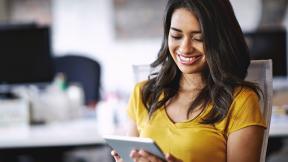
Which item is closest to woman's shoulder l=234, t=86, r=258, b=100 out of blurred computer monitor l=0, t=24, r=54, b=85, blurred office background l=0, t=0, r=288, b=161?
blurred computer monitor l=0, t=24, r=54, b=85

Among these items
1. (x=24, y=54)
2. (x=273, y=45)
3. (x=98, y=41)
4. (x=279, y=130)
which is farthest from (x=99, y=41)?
(x=279, y=130)

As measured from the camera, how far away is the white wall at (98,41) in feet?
16.2

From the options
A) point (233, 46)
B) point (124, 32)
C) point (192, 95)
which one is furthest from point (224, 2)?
point (124, 32)

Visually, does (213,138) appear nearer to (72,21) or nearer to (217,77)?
(217,77)

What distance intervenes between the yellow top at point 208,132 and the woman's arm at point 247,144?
16 mm

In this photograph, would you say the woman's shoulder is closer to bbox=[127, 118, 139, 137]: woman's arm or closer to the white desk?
bbox=[127, 118, 139, 137]: woman's arm

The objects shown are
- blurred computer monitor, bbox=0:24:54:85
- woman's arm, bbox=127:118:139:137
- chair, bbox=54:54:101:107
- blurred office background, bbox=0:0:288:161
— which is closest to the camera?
woman's arm, bbox=127:118:139:137

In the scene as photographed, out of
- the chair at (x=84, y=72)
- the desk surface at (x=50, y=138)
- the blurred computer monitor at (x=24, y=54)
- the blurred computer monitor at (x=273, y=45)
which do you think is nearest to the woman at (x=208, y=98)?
the desk surface at (x=50, y=138)

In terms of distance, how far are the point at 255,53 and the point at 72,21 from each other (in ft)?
7.41

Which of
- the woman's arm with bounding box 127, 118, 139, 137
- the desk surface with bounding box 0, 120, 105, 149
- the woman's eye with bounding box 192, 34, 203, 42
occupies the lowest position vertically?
the desk surface with bounding box 0, 120, 105, 149

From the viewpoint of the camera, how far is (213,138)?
1460 millimetres

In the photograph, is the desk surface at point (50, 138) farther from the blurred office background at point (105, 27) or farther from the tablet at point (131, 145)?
the blurred office background at point (105, 27)

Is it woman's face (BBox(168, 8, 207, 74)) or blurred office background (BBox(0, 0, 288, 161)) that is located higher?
woman's face (BBox(168, 8, 207, 74))

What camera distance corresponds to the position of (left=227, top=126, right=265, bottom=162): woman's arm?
4.59ft
